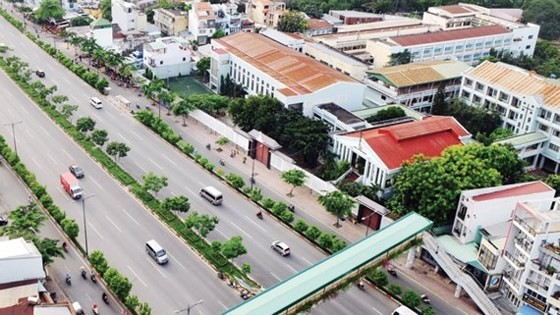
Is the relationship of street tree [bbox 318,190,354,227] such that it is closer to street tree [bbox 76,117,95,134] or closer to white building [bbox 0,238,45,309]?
white building [bbox 0,238,45,309]

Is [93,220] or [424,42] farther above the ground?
[424,42]

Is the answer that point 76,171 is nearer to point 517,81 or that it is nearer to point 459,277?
point 459,277

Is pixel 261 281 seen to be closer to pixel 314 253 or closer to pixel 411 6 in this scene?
pixel 314 253

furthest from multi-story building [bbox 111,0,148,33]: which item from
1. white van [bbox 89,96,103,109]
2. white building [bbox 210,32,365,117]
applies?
white van [bbox 89,96,103,109]

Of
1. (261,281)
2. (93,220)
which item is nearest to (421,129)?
(261,281)

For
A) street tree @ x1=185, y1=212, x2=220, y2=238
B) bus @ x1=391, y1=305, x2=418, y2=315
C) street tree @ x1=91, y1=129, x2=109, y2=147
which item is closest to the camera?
bus @ x1=391, y1=305, x2=418, y2=315

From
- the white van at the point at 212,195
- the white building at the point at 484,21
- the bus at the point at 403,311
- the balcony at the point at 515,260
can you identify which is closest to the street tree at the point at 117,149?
the white van at the point at 212,195
